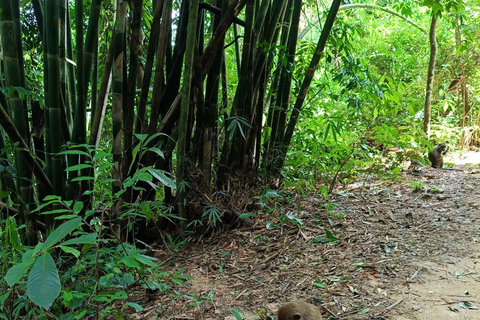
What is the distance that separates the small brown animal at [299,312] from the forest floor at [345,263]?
0.30 ft

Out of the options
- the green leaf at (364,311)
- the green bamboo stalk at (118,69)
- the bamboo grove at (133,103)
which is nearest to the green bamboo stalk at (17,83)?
the bamboo grove at (133,103)

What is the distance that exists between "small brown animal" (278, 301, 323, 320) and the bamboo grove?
2.25ft

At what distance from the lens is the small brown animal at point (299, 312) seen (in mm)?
1272

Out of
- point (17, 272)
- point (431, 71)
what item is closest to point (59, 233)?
point (17, 272)

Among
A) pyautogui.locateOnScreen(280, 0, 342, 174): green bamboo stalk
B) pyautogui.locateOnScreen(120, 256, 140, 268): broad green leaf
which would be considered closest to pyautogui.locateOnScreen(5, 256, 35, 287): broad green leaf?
pyautogui.locateOnScreen(120, 256, 140, 268): broad green leaf

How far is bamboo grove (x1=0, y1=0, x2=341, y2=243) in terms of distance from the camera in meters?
1.76

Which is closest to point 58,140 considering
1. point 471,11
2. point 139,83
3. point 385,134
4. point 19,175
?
point 19,175

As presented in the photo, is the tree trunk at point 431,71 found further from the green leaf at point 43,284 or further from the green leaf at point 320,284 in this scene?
the green leaf at point 43,284

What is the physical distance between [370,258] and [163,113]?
4.66ft

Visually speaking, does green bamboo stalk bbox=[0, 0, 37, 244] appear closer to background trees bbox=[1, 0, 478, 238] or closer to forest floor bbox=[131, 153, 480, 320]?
background trees bbox=[1, 0, 478, 238]

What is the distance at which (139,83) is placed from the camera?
2.52m

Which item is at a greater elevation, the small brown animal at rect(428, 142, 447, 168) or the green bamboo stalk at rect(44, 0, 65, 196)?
the green bamboo stalk at rect(44, 0, 65, 196)

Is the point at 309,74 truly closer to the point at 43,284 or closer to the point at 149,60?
the point at 149,60

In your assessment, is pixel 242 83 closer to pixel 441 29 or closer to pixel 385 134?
pixel 385 134
